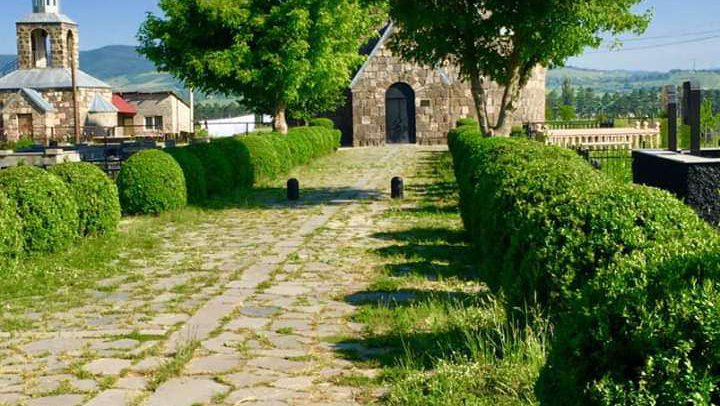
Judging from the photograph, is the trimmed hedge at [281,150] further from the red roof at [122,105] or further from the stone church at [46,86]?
the red roof at [122,105]

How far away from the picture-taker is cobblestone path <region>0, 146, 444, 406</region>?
5875 millimetres

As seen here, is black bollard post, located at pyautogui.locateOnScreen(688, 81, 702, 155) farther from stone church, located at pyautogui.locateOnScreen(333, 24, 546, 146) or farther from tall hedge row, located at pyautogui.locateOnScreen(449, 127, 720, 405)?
stone church, located at pyautogui.locateOnScreen(333, 24, 546, 146)

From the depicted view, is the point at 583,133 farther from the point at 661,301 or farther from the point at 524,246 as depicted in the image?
the point at 661,301

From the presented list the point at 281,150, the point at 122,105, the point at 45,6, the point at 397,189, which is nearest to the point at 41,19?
the point at 45,6

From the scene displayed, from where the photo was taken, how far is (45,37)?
6350 centimetres

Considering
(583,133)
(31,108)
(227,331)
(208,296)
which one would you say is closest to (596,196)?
(227,331)

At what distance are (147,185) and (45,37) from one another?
5246 centimetres

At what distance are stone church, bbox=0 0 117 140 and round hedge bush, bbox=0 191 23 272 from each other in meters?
49.9

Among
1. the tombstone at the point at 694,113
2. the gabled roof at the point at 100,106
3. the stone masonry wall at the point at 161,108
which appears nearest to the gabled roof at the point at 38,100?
the gabled roof at the point at 100,106

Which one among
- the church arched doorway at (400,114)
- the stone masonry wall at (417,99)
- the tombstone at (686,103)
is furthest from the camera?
the church arched doorway at (400,114)

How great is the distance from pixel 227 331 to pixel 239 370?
124cm

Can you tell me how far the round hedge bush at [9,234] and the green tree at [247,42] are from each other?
15.8 meters

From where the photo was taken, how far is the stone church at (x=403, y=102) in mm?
42531

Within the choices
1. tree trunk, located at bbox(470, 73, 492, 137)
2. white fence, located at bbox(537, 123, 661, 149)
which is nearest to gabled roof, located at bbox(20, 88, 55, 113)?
white fence, located at bbox(537, 123, 661, 149)
